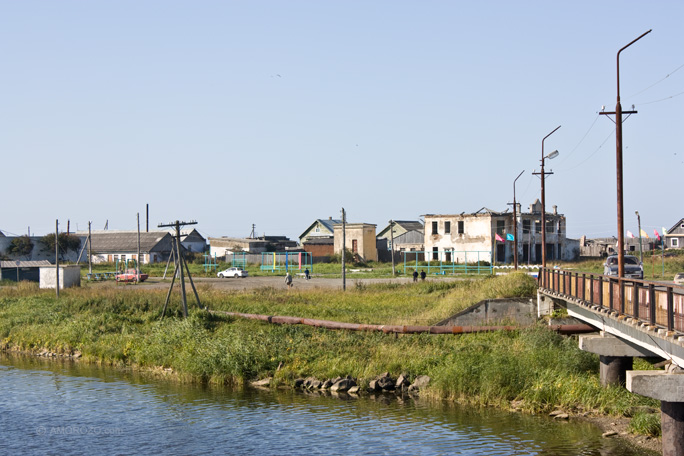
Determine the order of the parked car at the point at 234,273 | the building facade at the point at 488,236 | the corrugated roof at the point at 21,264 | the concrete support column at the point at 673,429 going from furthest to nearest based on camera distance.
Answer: the building facade at the point at 488,236
the parked car at the point at 234,273
the corrugated roof at the point at 21,264
the concrete support column at the point at 673,429

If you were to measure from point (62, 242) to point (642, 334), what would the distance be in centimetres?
9931

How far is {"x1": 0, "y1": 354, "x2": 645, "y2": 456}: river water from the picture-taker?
1859 cm

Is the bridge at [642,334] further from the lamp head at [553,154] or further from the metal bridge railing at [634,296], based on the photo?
the lamp head at [553,154]

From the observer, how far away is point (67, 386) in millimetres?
26781

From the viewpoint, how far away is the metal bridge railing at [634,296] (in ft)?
46.7

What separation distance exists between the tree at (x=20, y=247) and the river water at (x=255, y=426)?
82.1 m

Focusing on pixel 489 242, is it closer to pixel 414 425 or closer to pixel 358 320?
pixel 358 320

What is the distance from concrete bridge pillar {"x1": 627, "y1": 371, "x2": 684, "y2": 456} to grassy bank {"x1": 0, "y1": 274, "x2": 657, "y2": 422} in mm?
5262

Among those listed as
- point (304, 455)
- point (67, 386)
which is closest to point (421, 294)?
point (67, 386)

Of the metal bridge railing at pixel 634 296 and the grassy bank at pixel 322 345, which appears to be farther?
the grassy bank at pixel 322 345

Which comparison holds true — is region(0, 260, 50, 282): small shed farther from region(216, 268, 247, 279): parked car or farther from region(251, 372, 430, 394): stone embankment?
region(251, 372, 430, 394): stone embankment

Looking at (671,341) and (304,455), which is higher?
(671,341)

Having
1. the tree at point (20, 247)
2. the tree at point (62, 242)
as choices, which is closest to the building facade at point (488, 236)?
the tree at point (62, 242)

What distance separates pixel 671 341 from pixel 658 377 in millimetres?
2247
